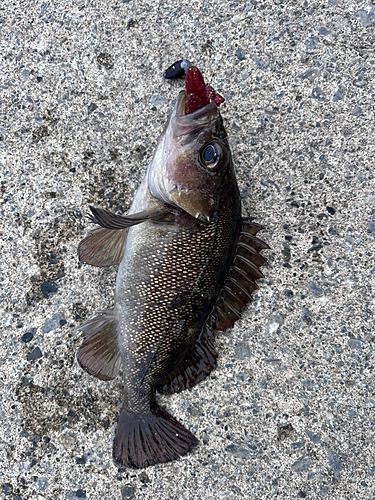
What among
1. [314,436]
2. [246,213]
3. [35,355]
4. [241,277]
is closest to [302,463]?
[314,436]

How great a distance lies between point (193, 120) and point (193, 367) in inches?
56.7

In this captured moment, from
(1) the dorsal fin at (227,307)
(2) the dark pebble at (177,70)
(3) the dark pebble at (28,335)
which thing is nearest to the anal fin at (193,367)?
(1) the dorsal fin at (227,307)

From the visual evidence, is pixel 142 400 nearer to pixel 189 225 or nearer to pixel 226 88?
pixel 189 225

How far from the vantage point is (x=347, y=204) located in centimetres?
232

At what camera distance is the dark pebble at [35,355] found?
2.30 meters

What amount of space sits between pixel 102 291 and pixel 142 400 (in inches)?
28.4

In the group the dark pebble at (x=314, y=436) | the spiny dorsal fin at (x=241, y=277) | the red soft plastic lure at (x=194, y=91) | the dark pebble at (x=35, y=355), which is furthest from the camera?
the dark pebble at (x=35, y=355)

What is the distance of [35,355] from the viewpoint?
7.55 ft

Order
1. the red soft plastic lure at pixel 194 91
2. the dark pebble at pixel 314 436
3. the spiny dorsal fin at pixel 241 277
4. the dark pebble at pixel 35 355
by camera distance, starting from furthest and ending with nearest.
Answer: the dark pebble at pixel 35 355 < the dark pebble at pixel 314 436 < the spiny dorsal fin at pixel 241 277 < the red soft plastic lure at pixel 194 91

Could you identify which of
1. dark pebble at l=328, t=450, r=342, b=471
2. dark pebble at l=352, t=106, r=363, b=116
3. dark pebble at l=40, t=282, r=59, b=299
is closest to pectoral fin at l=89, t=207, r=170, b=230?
Result: dark pebble at l=40, t=282, r=59, b=299

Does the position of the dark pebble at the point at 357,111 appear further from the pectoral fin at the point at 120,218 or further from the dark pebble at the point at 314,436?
the dark pebble at the point at 314,436

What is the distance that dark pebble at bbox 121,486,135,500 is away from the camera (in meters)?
2.18

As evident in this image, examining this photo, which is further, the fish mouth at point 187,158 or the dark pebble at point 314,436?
the dark pebble at point 314,436

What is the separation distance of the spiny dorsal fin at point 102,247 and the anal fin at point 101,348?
32 cm
